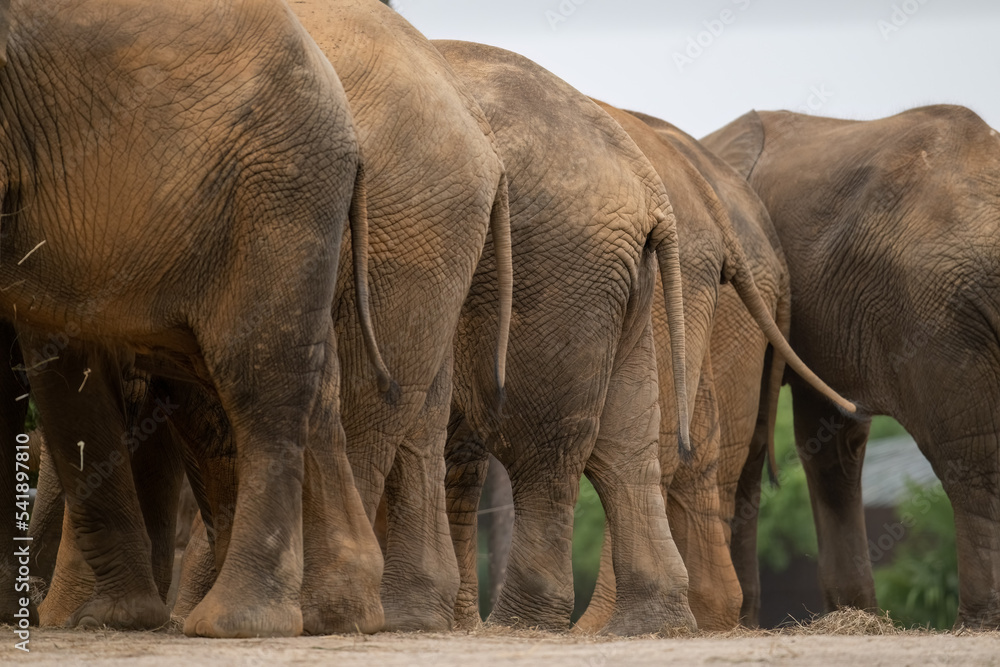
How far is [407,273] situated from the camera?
5.53 metres

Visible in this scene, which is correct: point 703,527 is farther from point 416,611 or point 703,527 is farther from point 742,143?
point 742,143

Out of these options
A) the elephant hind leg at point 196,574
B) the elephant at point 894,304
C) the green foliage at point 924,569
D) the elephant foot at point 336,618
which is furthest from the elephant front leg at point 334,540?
the green foliage at point 924,569

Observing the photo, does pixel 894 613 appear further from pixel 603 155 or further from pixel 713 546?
pixel 603 155

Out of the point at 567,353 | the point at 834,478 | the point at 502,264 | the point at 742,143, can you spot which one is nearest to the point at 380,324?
the point at 502,264

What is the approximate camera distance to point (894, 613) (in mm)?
18531

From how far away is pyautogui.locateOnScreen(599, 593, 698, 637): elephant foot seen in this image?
6.41m

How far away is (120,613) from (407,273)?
51.3 inches

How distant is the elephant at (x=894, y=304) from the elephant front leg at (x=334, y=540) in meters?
3.82

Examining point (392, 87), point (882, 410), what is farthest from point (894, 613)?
point (392, 87)

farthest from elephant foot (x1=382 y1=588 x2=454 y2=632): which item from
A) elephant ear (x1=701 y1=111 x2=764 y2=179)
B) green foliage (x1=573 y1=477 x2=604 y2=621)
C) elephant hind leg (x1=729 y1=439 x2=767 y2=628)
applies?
green foliage (x1=573 y1=477 x2=604 y2=621)

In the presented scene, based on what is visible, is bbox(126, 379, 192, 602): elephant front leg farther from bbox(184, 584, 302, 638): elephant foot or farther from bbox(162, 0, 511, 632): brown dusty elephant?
bbox(184, 584, 302, 638): elephant foot

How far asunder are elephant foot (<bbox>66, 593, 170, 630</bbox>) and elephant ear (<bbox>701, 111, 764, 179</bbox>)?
5169 millimetres

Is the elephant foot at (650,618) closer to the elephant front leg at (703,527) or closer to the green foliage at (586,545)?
the elephant front leg at (703,527)

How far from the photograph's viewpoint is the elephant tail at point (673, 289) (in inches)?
266
